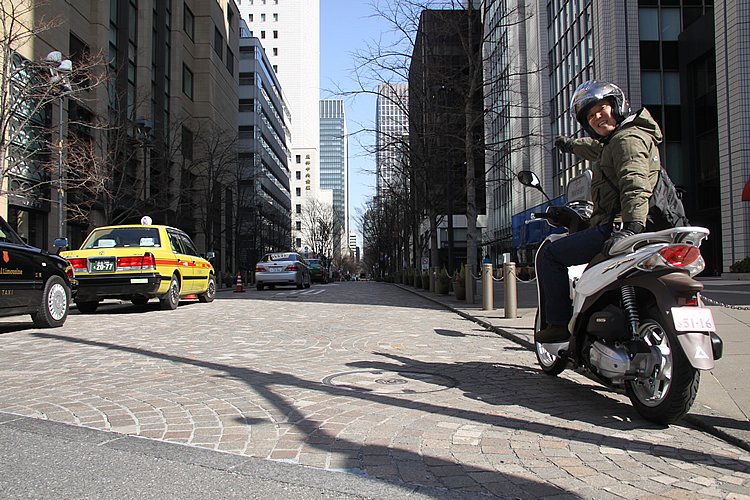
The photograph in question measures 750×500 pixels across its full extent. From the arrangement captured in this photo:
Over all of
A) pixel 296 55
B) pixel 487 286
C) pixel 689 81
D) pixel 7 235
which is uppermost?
pixel 296 55

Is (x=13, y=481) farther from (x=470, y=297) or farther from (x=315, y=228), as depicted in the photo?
(x=315, y=228)

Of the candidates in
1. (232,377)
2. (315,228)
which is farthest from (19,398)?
(315,228)

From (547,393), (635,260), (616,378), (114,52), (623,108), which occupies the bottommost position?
(547,393)

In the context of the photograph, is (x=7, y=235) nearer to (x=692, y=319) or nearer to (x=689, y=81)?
(x=692, y=319)

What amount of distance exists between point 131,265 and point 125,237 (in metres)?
1.29

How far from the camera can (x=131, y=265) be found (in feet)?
40.2

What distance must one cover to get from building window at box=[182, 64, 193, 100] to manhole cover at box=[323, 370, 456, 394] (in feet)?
137

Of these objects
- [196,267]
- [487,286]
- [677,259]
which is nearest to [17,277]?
[196,267]

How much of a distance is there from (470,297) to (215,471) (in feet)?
45.2

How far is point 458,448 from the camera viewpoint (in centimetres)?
355

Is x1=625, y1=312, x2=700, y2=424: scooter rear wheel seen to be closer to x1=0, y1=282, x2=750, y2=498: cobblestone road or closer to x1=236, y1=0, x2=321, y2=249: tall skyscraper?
x1=0, y1=282, x2=750, y2=498: cobblestone road

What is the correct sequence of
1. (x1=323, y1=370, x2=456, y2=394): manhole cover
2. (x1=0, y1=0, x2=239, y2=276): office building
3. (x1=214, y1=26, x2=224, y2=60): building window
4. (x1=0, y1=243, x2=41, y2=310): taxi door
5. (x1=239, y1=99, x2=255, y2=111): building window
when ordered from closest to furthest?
(x1=323, y1=370, x2=456, y2=394): manhole cover, (x1=0, y1=243, x2=41, y2=310): taxi door, (x1=0, y1=0, x2=239, y2=276): office building, (x1=214, y1=26, x2=224, y2=60): building window, (x1=239, y1=99, x2=255, y2=111): building window

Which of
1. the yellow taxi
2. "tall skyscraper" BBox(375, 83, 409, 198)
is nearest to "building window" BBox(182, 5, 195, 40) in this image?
"tall skyscraper" BBox(375, 83, 409, 198)

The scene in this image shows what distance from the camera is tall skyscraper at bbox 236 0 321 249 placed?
118 metres
